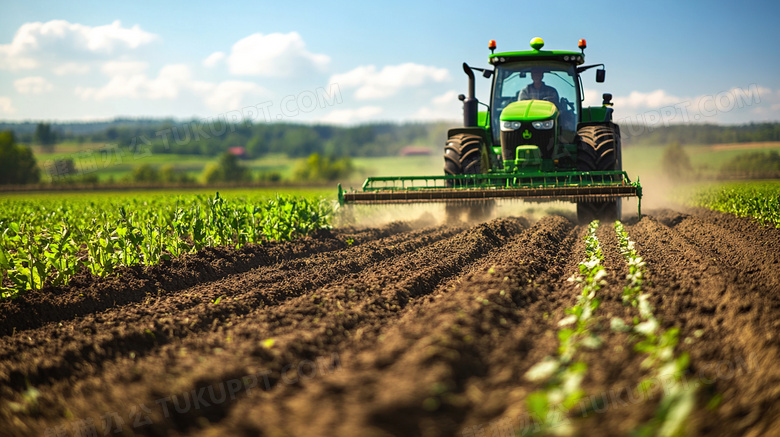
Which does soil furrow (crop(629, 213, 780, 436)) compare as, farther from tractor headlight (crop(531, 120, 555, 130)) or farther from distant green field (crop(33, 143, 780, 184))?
distant green field (crop(33, 143, 780, 184))

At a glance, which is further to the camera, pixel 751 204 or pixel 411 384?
pixel 751 204

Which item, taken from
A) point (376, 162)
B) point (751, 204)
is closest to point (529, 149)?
point (751, 204)

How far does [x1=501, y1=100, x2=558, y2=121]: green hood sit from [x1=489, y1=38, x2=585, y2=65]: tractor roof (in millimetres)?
900

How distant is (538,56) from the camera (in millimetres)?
11969

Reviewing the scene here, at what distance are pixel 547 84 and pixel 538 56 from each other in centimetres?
58

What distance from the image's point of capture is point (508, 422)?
2.73 m

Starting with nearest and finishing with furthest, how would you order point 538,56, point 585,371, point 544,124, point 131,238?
point 585,371, point 131,238, point 544,124, point 538,56

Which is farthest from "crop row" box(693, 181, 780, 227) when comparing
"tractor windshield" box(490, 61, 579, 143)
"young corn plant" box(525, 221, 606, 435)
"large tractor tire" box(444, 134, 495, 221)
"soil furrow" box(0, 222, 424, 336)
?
"young corn plant" box(525, 221, 606, 435)

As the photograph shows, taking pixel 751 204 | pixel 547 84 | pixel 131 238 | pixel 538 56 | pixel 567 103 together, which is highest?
pixel 538 56

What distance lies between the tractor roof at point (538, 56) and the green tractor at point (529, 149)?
2 centimetres

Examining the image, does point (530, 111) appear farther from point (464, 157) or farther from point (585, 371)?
point (585, 371)

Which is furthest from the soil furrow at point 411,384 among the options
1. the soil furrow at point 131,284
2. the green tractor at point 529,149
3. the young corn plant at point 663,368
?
the green tractor at point 529,149

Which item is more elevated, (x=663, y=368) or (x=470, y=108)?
(x=470, y=108)

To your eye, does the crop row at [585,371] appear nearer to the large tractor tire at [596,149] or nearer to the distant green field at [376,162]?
the large tractor tire at [596,149]
